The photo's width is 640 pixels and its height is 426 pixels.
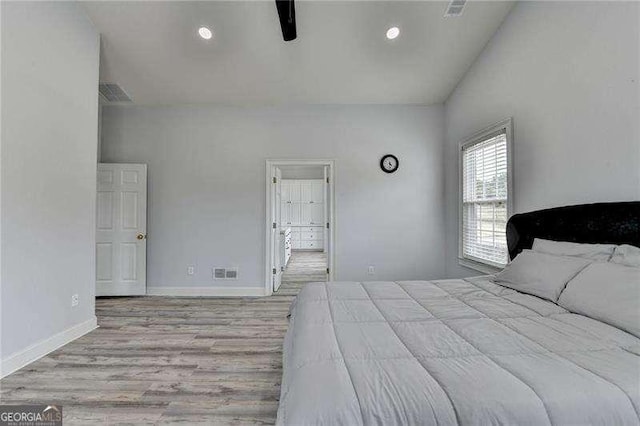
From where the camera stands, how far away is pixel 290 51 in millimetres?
3199

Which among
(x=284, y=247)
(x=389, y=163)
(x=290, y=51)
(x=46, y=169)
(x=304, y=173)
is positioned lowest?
(x=284, y=247)

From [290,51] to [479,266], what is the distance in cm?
336

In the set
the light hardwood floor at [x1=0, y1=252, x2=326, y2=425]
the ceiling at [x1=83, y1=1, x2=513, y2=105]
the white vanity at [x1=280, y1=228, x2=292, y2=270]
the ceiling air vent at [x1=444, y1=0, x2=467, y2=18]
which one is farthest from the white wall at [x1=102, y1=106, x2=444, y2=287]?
the ceiling air vent at [x1=444, y1=0, x2=467, y2=18]

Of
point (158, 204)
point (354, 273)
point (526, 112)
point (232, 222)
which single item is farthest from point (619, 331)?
point (158, 204)

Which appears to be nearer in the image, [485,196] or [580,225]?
[580,225]

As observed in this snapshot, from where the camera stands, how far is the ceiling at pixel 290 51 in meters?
2.77

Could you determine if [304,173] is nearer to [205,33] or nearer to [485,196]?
[205,33]

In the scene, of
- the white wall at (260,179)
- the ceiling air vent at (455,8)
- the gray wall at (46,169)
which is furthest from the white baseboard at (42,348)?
the ceiling air vent at (455,8)

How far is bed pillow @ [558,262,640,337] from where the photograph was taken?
126 centimetres

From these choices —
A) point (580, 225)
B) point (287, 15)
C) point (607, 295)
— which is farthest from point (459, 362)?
point (287, 15)

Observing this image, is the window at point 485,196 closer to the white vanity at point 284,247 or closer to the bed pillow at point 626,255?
the bed pillow at point 626,255

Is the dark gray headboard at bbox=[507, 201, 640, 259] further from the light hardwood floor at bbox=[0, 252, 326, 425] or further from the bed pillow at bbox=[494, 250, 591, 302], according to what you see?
the light hardwood floor at bbox=[0, 252, 326, 425]

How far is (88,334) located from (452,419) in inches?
130

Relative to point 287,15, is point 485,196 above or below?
below
